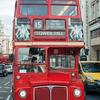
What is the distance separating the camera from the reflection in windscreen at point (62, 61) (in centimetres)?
1295

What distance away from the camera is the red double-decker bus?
12438mm

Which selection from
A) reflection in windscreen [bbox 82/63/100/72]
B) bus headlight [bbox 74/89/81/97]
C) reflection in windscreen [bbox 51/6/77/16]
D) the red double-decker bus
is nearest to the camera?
bus headlight [bbox 74/89/81/97]

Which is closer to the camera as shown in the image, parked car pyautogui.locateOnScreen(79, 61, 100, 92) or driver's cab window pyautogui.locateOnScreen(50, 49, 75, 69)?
driver's cab window pyautogui.locateOnScreen(50, 49, 75, 69)

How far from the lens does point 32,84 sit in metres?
11.0

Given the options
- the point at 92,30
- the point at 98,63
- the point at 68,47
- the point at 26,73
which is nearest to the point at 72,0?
the point at 68,47

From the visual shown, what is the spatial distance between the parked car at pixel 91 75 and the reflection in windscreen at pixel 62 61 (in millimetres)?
8314

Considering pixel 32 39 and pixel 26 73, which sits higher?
pixel 32 39

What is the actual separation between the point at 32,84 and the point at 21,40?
7.04 ft

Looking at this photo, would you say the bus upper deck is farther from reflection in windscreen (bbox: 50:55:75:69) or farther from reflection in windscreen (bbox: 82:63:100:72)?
reflection in windscreen (bbox: 82:63:100:72)

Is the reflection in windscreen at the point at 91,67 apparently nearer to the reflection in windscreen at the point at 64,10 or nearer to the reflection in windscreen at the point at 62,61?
the reflection in windscreen at the point at 64,10

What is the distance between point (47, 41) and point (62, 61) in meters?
0.84

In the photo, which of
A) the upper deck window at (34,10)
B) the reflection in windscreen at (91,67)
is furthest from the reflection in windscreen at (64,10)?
the reflection in windscreen at (91,67)

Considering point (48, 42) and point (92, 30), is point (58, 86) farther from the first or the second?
point (92, 30)

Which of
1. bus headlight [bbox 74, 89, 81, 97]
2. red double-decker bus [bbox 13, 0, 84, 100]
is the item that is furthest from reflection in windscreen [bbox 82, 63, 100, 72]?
bus headlight [bbox 74, 89, 81, 97]
